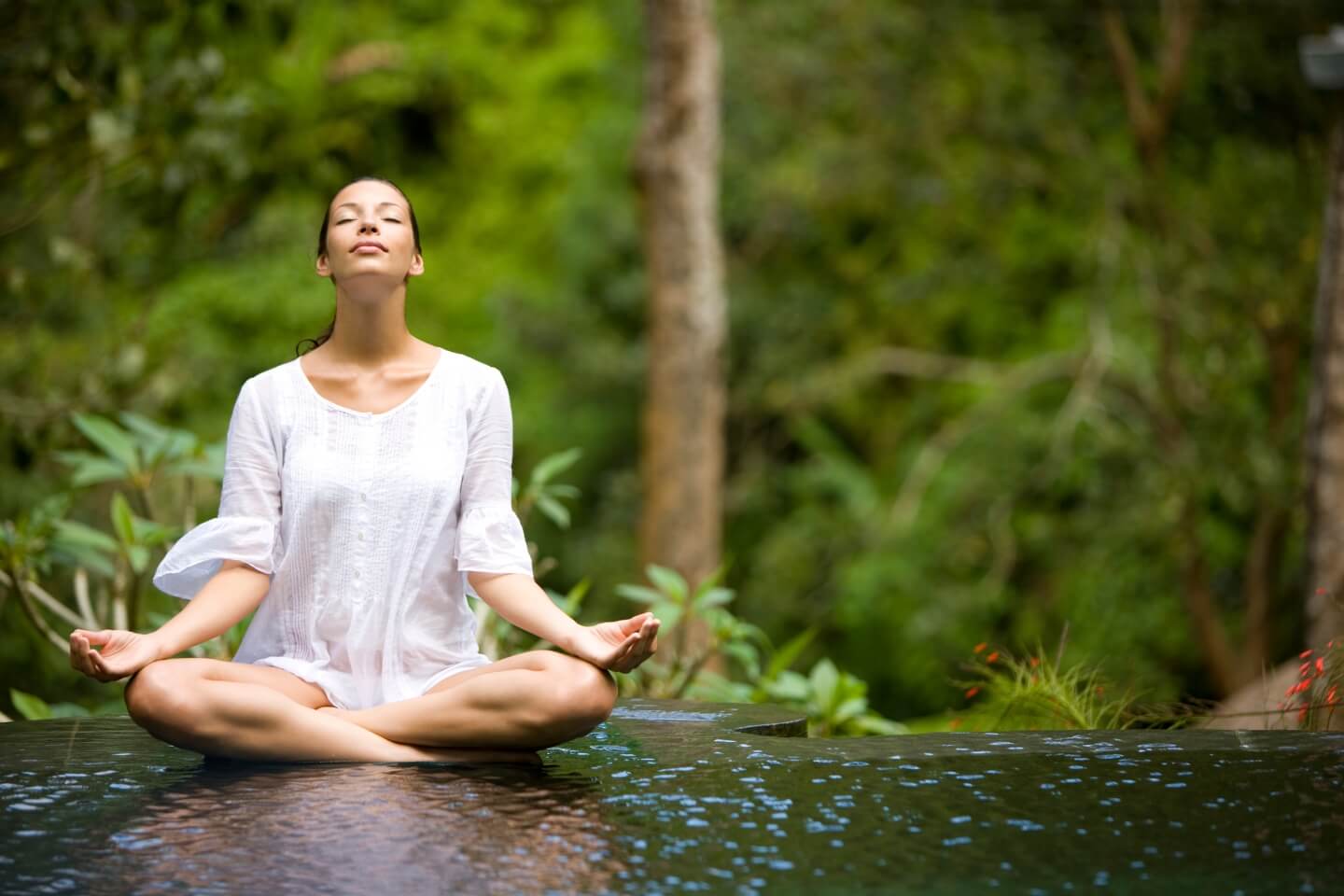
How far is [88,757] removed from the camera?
297cm

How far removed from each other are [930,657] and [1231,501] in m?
2.72

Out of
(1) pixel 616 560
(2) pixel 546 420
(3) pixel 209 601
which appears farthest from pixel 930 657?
(3) pixel 209 601

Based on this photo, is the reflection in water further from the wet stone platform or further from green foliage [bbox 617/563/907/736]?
green foliage [bbox 617/563/907/736]

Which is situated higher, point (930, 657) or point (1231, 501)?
point (1231, 501)

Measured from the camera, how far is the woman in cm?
277

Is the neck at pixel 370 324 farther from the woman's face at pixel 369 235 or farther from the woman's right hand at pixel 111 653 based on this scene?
the woman's right hand at pixel 111 653

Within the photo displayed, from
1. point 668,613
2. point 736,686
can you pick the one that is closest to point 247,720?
point 668,613

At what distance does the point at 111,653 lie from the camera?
2.67 metres

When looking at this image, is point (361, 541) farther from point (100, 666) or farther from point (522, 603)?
point (100, 666)

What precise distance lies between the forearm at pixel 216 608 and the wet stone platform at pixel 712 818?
0.80 ft

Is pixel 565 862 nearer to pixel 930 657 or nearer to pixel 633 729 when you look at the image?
pixel 633 729

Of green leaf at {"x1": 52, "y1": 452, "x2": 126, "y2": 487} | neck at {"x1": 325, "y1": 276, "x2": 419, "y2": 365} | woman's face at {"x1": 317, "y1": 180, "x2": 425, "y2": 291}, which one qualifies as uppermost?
woman's face at {"x1": 317, "y1": 180, "x2": 425, "y2": 291}

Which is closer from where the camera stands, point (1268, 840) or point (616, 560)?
point (1268, 840)

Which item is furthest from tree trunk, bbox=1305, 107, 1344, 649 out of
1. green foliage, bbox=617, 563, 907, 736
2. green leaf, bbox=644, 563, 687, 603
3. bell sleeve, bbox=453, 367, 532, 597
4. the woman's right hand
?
the woman's right hand
